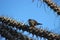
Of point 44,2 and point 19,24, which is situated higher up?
point 44,2

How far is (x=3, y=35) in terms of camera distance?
111 centimetres

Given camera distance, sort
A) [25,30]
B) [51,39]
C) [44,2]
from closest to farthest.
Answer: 1. [51,39]
2. [25,30]
3. [44,2]

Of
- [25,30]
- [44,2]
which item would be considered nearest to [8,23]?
[25,30]

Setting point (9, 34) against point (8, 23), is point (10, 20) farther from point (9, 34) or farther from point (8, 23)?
point (9, 34)

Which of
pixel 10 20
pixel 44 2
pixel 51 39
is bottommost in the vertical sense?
pixel 51 39

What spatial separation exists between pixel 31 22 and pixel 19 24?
0.14 m

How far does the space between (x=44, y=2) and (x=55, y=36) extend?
67 centimetres

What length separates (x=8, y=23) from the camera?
1.38 metres

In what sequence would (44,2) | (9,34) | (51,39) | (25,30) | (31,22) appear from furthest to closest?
1. (44,2)
2. (31,22)
3. (25,30)
4. (51,39)
5. (9,34)

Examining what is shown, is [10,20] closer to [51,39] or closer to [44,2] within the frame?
[51,39]

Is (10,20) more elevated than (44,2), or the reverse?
(44,2)

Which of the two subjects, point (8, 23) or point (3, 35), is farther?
point (8, 23)

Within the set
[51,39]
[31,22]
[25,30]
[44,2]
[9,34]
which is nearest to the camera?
[9,34]

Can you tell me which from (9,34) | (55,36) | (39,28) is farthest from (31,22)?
(9,34)
